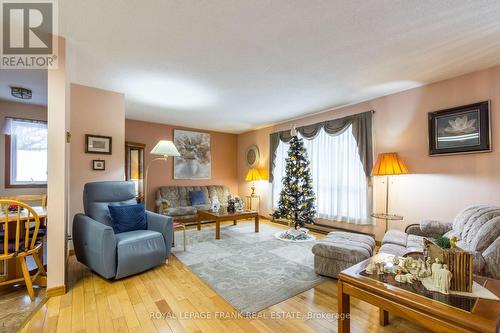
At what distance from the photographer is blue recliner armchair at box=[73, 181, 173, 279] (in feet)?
A: 7.99

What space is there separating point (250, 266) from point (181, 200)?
3.24 metres

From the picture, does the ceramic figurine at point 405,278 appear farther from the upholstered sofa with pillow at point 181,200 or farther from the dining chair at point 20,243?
the upholstered sofa with pillow at point 181,200

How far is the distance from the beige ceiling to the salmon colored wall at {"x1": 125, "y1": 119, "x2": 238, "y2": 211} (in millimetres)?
1756

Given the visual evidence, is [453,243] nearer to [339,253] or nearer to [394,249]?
[394,249]

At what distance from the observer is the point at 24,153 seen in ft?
14.3

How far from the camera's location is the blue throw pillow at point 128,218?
2.90 metres

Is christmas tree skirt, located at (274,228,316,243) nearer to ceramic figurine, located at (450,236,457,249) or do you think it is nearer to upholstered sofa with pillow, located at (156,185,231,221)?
upholstered sofa with pillow, located at (156,185,231,221)

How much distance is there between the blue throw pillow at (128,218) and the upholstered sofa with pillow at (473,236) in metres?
3.01

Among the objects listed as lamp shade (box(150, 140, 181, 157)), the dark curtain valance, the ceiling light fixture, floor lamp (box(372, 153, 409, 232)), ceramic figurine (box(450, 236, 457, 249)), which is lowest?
ceramic figurine (box(450, 236, 457, 249))

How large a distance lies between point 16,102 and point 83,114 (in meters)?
2.06

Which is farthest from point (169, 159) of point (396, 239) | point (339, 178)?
point (396, 239)

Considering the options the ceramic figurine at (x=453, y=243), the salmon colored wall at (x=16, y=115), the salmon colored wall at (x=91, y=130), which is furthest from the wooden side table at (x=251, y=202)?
the ceramic figurine at (x=453, y=243)

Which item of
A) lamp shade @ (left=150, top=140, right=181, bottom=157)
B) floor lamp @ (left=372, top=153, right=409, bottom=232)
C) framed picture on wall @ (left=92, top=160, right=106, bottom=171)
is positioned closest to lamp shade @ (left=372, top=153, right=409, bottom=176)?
floor lamp @ (left=372, top=153, right=409, bottom=232)

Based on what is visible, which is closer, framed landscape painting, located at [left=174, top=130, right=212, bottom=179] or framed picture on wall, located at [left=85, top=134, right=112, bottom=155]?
framed picture on wall, located at [left=85, top=134, right=112, bottom=155]
